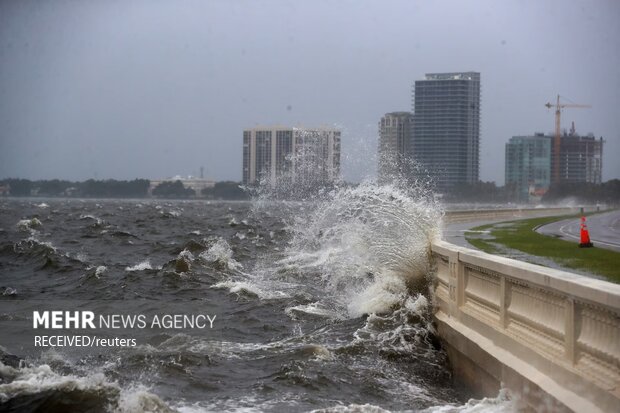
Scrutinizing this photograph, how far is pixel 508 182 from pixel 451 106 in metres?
88.0

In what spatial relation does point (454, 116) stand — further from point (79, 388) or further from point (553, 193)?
point (79, 388)

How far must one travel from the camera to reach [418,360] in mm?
10344

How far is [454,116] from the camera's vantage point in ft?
314

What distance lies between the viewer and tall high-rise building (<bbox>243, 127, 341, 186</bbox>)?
3369 cm

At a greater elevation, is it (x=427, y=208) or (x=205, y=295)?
(x=427, y=208)

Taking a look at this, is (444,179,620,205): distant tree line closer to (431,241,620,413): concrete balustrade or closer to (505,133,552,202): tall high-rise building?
(505,133,552,202): tall high-rise building

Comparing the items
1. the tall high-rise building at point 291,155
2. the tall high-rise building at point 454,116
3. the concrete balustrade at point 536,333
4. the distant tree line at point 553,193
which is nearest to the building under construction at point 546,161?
the distant tree line at point 553,193

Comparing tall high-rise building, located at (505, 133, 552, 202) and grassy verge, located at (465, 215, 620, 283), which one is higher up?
tall high-rise building, located at (505, 133, 552, 202)

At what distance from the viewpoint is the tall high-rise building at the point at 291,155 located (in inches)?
1326

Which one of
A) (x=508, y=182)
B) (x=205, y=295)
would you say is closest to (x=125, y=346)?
(x=205, y=295)

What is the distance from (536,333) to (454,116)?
296ft

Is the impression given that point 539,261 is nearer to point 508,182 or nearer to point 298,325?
point 298,325

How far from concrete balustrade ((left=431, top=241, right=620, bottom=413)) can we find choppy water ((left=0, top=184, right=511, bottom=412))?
0.41 m

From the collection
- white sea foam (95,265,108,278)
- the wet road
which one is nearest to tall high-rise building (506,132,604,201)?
the wet road
